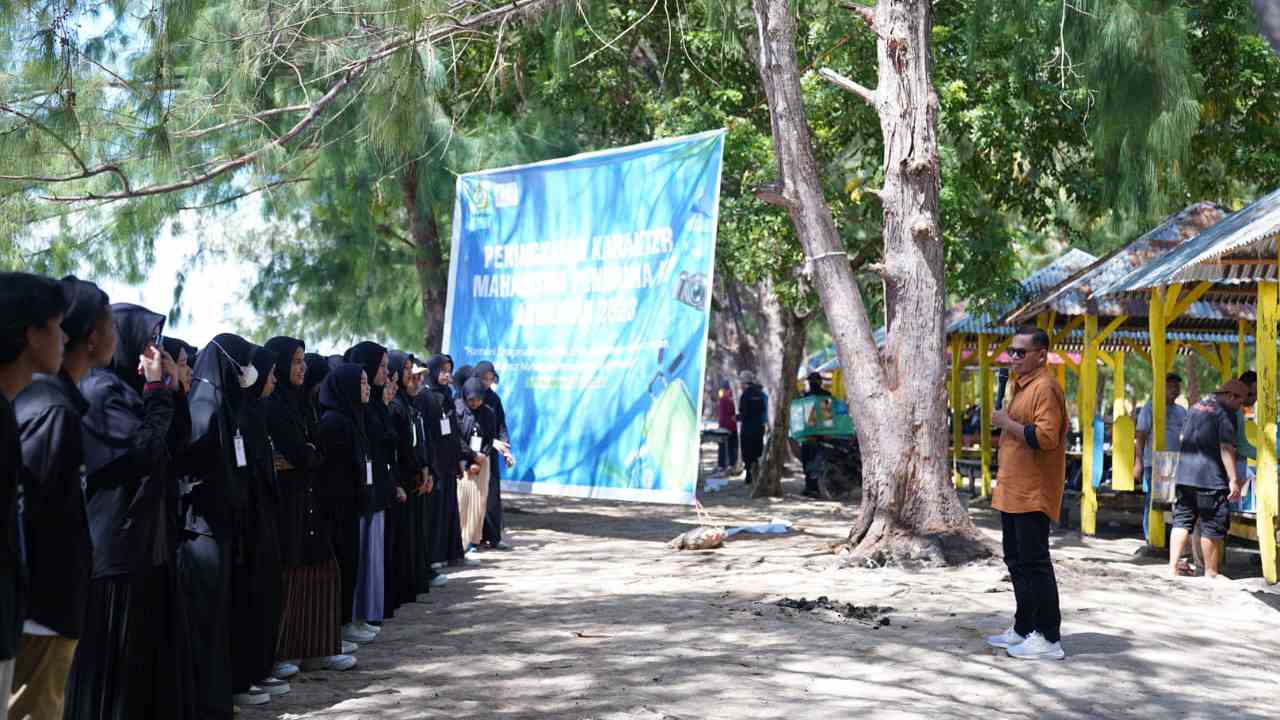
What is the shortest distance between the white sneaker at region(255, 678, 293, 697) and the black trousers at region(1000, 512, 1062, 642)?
3553mm

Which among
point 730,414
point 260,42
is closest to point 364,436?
point 260,42

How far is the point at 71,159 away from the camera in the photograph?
9.10 metres

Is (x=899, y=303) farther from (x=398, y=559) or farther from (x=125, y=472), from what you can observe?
(x=125, y=472)

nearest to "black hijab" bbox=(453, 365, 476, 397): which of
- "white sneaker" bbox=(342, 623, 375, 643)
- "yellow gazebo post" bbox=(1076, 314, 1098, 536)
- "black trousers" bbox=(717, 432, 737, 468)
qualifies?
"white sneaker" bbox=(342, 623, 375, 643)

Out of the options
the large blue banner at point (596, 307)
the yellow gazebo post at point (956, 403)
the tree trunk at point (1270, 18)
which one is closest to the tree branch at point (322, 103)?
the large blue banner at point (596, 307)

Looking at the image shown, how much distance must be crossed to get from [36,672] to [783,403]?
14.7 meters

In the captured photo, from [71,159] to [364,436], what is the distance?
132 inches

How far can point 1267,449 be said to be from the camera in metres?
9.70

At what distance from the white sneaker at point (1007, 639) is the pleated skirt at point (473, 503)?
5.45m

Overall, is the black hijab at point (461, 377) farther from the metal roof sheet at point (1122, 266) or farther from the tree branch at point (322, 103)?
the metal roof sheet at point (1122, 266)

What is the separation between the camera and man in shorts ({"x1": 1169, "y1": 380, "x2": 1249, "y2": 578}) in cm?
977

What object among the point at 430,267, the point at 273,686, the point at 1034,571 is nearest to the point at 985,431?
the point at 430,267

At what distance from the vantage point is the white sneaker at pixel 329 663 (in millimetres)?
6670

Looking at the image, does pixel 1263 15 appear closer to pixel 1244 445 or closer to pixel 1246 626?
pixel 1246 626
